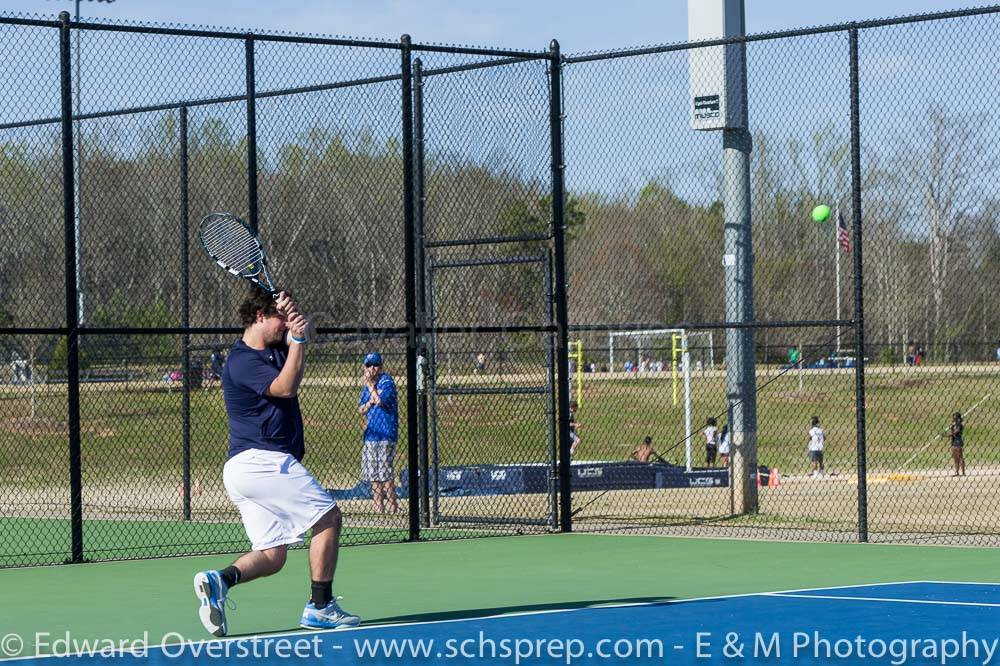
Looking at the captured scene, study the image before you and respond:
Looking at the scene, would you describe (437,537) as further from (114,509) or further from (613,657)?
(613,657)

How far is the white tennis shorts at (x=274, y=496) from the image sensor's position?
856 cm

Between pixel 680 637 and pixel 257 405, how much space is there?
7.66 feet

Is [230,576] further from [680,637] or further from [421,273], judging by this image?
[421,273]

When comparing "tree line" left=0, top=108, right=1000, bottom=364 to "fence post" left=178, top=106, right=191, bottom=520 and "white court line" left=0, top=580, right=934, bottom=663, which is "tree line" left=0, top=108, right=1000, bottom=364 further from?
"white court line" left=0, top=580, right=934, bottom=663

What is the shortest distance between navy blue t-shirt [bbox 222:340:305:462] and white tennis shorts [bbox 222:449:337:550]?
0.06m

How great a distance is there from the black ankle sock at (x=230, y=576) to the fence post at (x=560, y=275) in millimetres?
5748

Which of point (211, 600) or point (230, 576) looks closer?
point (211, 600)

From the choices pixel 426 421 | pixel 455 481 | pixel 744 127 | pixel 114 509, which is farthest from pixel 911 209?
pixel 114 509

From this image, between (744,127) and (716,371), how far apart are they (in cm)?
1560

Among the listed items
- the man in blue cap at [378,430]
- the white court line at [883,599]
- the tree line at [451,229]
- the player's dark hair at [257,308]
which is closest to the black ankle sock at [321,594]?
the player's dark hair at [257,308]

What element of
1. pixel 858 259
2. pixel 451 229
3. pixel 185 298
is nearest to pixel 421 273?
pixel 451 229

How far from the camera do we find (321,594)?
28.5 ft

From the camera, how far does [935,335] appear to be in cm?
2472

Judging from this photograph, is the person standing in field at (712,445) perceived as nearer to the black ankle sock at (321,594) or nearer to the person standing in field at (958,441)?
the person standing in field at (958,441)
